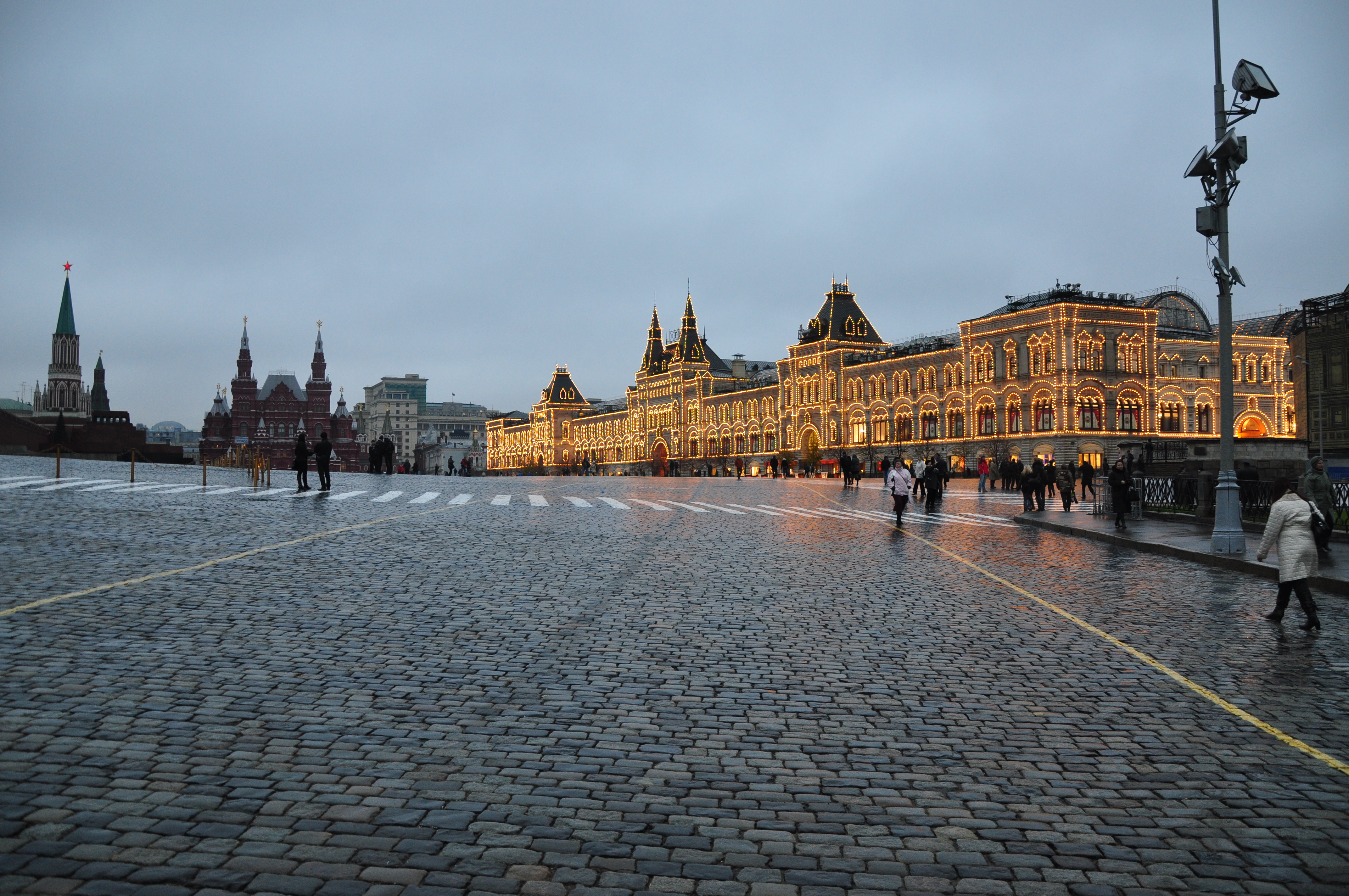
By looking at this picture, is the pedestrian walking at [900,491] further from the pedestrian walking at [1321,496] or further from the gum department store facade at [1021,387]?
the gum department store facade at [1021,387]

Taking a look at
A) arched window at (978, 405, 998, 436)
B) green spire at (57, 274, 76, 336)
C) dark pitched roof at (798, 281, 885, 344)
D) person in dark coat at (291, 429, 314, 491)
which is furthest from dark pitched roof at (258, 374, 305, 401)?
person in dark coat at (291, 429, 314, 491)

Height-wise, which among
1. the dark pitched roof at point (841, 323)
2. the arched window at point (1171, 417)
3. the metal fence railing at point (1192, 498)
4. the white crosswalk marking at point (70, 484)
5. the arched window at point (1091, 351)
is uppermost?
the dark pitched roof at point (841, 323)

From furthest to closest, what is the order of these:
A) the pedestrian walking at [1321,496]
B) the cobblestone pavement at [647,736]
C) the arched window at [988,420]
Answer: the arched window at [988,420] → the pedestrian walking at [1321,496] → the cobblestone pavement at [647,736]

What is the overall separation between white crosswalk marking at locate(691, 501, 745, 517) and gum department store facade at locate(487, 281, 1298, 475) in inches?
830

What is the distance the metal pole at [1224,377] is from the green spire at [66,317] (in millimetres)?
161543

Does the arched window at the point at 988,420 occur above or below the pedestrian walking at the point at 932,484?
above

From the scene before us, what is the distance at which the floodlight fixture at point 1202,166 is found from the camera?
1630cm

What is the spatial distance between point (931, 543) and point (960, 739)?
12625 mm

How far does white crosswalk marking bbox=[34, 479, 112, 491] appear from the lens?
23344 millimetres

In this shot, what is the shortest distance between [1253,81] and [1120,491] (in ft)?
29.5

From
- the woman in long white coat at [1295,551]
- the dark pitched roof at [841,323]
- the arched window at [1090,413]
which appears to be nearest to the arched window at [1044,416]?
the arched window at [1090,413]

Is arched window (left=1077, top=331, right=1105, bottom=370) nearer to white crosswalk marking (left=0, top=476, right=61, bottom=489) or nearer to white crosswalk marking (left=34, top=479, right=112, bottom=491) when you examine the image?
white crosswalk marking (left=34, top=479, right=112, bottom=491)

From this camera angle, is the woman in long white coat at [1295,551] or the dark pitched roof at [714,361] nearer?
the woman in long white coat at [1295,551]

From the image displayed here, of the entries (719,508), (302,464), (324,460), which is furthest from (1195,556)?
(302,464)
